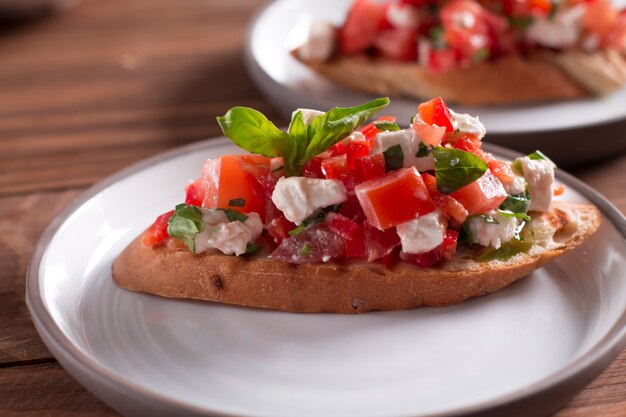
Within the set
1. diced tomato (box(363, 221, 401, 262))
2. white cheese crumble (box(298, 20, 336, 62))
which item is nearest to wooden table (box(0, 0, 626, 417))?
white cheese crumble (box(298, 20, 336, 62))

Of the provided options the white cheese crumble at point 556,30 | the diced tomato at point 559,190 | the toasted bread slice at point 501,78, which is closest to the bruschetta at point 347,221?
the diced tomato at point 559,190

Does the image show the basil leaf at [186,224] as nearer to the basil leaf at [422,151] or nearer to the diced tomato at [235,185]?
the diced tomato at [235,185]

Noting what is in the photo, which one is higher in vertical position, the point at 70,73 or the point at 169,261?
the point at 169,261

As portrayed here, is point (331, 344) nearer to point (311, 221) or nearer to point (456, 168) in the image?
point (311, 221)

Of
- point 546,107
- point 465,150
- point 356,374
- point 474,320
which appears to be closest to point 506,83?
point 546,107

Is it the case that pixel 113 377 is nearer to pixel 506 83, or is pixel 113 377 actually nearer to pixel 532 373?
pixel 532 373

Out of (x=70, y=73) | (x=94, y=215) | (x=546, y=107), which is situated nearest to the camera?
(x=94, y=215)
